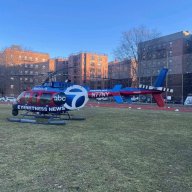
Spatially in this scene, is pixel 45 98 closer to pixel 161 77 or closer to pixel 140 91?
pixel 140 91

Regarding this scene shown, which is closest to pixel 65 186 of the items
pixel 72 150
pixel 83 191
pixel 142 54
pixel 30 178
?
pixel 83 191

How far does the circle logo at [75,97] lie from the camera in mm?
15531

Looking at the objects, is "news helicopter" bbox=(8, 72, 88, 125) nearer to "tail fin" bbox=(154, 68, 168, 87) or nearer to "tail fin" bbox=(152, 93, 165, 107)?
"tail fin" bbox=(152, 93, 165, 107)

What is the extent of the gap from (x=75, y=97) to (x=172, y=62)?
60.0 m

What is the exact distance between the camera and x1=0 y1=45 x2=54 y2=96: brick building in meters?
78.9

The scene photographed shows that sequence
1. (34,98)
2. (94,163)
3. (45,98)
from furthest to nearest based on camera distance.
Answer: (34,98) → (45,98) → (94,163)

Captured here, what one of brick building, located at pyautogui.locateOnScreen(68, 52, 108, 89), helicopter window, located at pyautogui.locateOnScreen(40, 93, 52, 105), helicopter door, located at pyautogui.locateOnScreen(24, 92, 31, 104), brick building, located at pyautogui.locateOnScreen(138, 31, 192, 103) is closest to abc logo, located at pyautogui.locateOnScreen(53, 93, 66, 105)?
helicopter window, located at pyautogui.locateOnScreen(40, 93, 52, 105)

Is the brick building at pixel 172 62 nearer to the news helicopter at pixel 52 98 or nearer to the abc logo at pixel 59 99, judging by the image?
the news helicopter at pixel 52 98

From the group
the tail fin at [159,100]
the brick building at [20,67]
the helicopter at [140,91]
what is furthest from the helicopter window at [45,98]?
the brick building at [20,67]

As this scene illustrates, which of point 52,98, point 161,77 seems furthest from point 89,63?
point 52,98

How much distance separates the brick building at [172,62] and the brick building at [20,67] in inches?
1196

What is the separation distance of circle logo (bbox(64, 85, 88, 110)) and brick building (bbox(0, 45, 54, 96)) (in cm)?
6248

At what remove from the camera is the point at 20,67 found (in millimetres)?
87875

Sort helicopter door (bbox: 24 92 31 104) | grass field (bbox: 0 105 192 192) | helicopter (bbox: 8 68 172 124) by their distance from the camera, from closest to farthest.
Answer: grass field (bbox: 0 105 192 192)
helicopter (bbox: 8 68 172 124)
helicopter door (bbox: 24 92 31 104)
